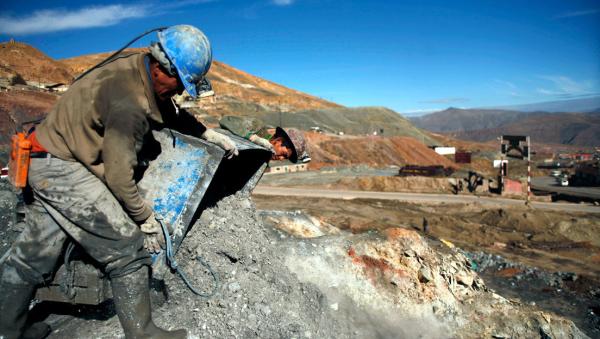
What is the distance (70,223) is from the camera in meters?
2.37

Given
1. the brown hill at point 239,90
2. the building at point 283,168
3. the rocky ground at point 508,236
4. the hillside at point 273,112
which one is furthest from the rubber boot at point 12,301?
the brown hill at point 239,90

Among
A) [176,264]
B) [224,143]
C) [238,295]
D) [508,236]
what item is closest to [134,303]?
[176,264]

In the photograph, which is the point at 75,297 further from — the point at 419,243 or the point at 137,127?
the point at 419,243

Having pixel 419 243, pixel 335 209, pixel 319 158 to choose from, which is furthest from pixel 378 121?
pixel 419 243

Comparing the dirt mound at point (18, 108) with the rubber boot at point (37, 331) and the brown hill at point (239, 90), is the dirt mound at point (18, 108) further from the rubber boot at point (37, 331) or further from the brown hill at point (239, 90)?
the brown hill at point (239, 90)

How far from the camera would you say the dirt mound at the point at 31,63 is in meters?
30.3

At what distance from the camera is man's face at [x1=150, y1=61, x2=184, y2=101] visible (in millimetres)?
2500

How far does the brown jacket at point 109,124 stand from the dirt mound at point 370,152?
985 inches

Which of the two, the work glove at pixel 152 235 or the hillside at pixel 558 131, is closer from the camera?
the work glove at pixel 152 235

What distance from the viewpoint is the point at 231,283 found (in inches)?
131

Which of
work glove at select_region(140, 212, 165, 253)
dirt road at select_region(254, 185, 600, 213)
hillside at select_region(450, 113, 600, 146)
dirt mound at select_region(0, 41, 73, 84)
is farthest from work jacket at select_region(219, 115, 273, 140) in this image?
hillside at select_region(450, 113, 600, 146)

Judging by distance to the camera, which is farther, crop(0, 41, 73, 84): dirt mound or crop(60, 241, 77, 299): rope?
crop(0, 41, 73, 84): dirt mound

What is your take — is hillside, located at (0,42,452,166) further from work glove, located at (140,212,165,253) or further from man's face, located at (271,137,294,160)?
work glove, located at (140,212,165,253)

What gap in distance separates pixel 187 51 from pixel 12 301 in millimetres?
1819
